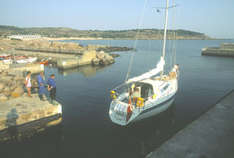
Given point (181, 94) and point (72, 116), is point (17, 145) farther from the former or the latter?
point (181, 94)

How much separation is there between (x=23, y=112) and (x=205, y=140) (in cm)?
979

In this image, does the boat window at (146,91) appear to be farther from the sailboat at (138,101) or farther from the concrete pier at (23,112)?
the concrete pier at (23,112)

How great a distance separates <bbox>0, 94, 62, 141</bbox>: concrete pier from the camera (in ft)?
28.9

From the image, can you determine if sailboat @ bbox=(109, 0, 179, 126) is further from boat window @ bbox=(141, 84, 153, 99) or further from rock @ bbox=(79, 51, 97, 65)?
rock @ bbox=(79, 51, 97, 65)

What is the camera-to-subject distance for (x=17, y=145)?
877 centimetres

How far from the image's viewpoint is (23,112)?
9430 millimetres

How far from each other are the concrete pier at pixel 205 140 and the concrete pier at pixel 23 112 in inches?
262

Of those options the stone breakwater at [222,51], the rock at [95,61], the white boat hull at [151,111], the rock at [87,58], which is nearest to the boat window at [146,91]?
the white boat hull at [151,111]

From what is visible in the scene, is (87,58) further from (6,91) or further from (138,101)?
(138,101)

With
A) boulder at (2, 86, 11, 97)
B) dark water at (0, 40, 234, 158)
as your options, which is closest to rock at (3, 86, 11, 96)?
boulder at (2, 86, 11, 97)

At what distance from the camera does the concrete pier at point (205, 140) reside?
6957 mm

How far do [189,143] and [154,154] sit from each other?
6.39ft

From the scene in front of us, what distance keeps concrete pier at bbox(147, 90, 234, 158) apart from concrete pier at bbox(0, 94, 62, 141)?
6.64m

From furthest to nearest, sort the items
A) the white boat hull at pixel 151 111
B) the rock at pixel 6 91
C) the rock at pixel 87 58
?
the rock at pixel 87 58 < the rock at pixel 6 91 < the white boat hull at pixel 151 111
